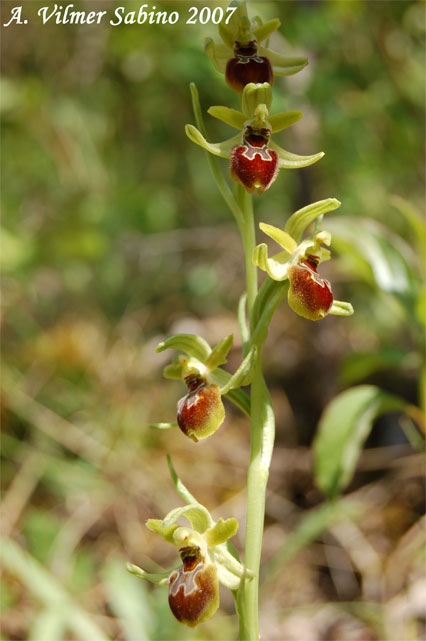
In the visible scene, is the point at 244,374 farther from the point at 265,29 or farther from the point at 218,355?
the point at 265,29

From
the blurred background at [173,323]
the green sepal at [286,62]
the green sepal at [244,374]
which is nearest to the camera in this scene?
the green sepal at [244,374]

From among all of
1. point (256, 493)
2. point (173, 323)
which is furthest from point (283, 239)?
point (173, 323)

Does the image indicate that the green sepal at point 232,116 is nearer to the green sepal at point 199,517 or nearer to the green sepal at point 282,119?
the green sepal at point 282,119

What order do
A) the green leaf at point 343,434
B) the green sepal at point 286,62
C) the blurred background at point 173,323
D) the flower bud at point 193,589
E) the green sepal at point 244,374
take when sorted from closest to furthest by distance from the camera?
1. the flower bud at point 193,589
2. the green sepal at point 244,374
3. the green sepal at point 286,62
4. the green leaf at point 343,434
5. the blurred background at point 173,323

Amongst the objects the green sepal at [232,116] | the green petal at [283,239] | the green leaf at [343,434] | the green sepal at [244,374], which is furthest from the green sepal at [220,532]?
the green sepal at [232,116]

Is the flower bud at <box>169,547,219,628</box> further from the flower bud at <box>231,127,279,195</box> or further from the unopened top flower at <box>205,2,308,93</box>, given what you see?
the unopened top flower at <box>205,2,308,93</box>

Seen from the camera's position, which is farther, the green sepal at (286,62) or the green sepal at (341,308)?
the green sepal at (286,62)

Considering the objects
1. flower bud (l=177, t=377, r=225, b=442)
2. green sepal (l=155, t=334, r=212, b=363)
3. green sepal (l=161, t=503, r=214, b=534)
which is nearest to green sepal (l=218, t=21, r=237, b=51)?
green sepal (l=155, t=334, r=212, b=363)

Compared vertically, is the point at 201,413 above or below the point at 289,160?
below
